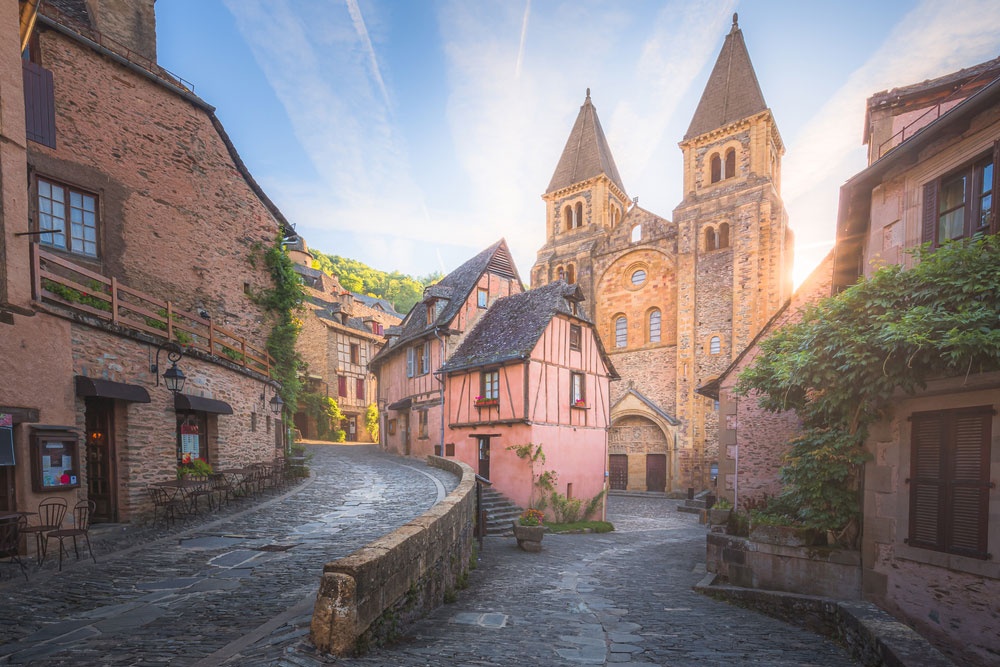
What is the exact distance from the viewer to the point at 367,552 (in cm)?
377

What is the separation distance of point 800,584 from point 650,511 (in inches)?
590

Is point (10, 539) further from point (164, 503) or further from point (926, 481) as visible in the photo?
point (926, 481)

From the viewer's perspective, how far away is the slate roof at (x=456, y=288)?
20406 mm

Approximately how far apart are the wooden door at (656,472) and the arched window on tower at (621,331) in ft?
22.5

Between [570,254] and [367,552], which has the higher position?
[570,254]

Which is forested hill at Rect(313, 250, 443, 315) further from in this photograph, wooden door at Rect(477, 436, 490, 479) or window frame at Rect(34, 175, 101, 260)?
window frame at Rect(34, 175, 101, 260)

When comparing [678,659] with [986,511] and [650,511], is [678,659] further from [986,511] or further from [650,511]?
[650,511]

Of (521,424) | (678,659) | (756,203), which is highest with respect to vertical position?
(756,203)

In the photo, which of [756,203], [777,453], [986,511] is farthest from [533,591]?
[756,203]

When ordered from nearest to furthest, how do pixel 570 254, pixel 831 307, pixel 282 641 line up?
pixel 282 641 → pixel 831 307 → pixel 570 254

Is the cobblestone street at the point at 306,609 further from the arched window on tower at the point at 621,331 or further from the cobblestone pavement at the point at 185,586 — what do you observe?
the arched window on tower at the point at 621,331

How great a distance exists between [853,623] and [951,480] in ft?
6.84

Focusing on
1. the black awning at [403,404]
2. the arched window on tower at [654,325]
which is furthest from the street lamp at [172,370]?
the arched window on tower at [654,325]

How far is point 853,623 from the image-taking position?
16.8 feet
